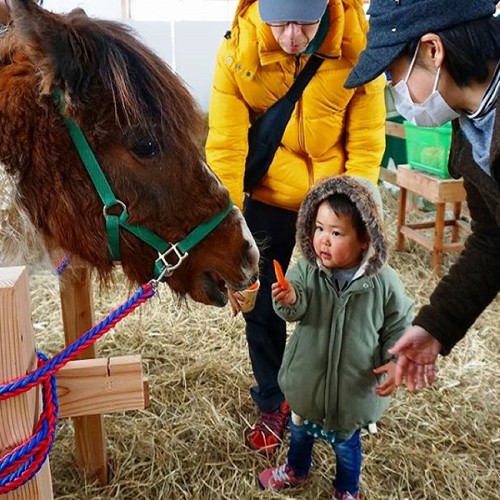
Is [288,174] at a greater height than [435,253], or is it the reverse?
[288,174]

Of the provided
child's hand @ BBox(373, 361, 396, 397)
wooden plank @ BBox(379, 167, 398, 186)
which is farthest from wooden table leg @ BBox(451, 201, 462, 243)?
child's hand @ BBox(373, 361, 396, 397)

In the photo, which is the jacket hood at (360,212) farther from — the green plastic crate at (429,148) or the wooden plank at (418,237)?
the wooden plank at (418,237)

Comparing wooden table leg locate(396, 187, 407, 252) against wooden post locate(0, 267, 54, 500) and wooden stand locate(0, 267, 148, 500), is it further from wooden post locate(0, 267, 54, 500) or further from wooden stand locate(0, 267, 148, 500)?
wooden post locate(0, 267, 54, 500)

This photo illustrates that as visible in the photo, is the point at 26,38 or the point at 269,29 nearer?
the point at 26,38

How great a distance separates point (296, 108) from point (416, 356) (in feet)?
3.15

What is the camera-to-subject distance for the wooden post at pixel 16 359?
65 centimetres

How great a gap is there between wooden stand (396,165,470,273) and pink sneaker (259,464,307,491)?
2.47 m

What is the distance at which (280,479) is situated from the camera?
2.13 meters

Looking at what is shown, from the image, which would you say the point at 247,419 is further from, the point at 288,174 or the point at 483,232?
the point at 483,232

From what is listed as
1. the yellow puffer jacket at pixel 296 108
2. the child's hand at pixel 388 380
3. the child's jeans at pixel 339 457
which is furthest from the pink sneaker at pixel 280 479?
the yellow puffer jacket at pixel 296 108

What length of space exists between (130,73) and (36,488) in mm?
925

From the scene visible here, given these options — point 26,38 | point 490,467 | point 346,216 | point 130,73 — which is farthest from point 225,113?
point 490,467

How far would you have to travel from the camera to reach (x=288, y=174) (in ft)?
6.88

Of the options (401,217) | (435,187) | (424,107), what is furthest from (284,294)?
(401,217)
